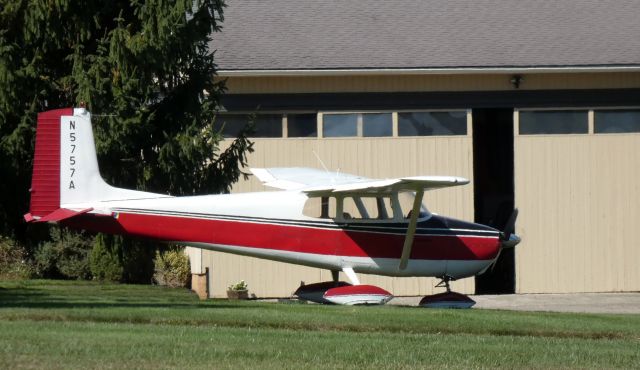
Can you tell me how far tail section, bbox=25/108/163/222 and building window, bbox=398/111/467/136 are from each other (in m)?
8.24

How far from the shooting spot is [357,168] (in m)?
24.4

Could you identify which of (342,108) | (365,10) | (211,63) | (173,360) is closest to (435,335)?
(173,360)

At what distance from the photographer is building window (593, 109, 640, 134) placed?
2484 centimetres

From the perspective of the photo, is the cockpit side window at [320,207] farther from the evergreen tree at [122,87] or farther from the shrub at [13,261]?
the shrub at [13,261]

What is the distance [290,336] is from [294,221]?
6.08 meters

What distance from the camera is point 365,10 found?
26.9 meters

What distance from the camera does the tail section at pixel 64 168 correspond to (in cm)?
1778

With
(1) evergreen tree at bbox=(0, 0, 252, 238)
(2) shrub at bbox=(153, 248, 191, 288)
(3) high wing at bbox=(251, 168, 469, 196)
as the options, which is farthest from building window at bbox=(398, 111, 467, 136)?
(2) shrub at bbox=(153, 248, 191, 288)

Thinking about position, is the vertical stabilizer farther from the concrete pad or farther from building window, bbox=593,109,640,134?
building window, bbox=593,109,640,134

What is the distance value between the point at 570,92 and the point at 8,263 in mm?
11407

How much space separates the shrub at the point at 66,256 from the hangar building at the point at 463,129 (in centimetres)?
215

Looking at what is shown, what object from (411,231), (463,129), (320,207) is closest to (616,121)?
(463,129)

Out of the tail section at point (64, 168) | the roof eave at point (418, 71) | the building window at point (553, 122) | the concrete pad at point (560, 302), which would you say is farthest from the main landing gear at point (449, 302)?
the building window at point (553, 122)

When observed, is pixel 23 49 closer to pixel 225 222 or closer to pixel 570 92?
pixel 225 222
